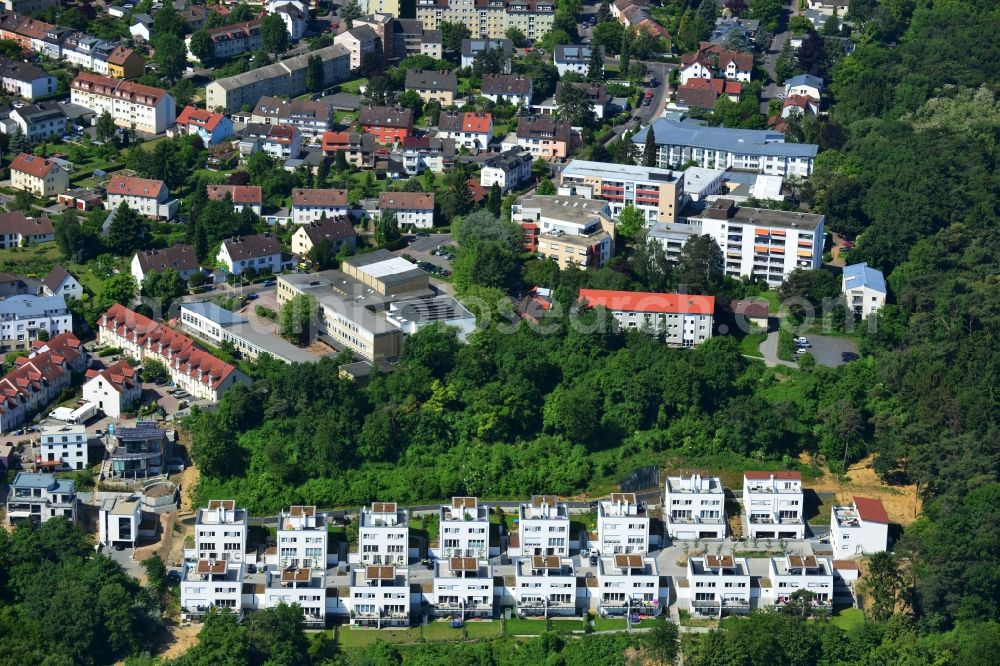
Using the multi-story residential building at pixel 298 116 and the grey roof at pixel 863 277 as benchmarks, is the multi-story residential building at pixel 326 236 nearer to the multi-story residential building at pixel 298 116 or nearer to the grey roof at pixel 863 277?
the multi-story residential building at pixel 298 116

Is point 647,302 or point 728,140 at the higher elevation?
point 728,140

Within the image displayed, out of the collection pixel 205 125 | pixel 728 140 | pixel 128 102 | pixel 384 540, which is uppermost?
pixel 728 140

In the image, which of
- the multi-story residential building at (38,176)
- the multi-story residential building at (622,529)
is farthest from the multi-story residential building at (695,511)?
the multi-story residential building at (38,176)

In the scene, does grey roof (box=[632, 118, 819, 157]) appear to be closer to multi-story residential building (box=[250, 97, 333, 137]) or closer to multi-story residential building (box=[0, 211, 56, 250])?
multi-story residential building (box=[250, 97, 333, 137])

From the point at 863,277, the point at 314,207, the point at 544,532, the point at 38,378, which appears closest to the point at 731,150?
the point at 863,277

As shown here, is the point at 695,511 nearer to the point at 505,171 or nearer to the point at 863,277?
the point at 863,277

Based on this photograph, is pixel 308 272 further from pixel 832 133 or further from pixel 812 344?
pixel 832 133

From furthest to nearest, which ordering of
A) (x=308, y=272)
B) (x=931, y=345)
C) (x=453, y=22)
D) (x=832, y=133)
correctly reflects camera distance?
1. (x=453, y=22)
2. (x=832, y=133)
3. (x=308, y=272)
4. (x=931, y=345)

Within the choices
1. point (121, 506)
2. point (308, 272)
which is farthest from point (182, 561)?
point (308, 272)
